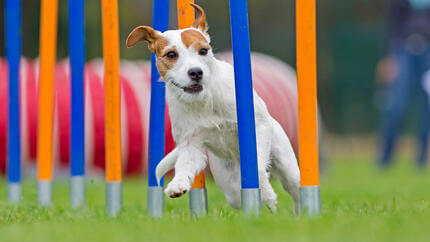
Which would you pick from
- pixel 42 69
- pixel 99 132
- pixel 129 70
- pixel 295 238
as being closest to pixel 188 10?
pixel 295 238

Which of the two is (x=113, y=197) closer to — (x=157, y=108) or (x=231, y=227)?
(x=157, y=108)

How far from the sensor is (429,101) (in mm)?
9664

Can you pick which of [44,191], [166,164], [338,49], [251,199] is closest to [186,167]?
[166,164]

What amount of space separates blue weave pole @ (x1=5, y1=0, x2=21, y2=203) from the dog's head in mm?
2482

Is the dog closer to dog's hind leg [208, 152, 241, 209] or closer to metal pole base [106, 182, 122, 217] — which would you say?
dog's hind leg [208, 152, 241, 209]

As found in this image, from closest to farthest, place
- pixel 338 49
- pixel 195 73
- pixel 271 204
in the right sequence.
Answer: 1. pixel 195 73
2. pixel 271 204
3. pixel 338 49

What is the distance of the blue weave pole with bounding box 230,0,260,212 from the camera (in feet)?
11.2

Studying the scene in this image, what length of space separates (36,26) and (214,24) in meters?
4.09

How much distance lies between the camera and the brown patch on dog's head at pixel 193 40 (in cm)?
359

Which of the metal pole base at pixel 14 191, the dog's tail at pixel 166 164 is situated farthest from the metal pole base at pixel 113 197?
the metal pole base at pixel 14 191

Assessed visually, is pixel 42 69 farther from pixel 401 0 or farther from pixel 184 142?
pixel 401 0

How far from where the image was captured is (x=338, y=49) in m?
16.5

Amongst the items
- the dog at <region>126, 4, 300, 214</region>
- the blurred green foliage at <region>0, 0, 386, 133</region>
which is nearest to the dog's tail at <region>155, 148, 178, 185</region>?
the dog at <region>126, 4, 300, 214</region>

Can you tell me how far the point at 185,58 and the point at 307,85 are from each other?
63cm
